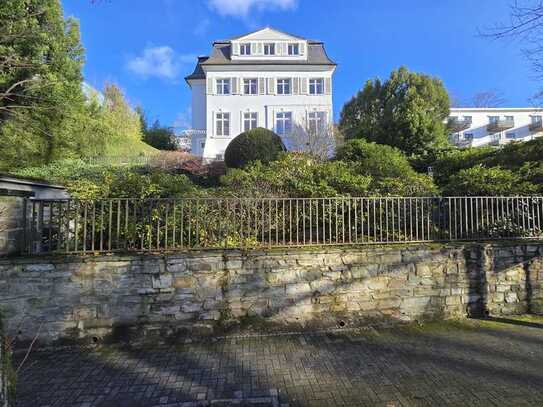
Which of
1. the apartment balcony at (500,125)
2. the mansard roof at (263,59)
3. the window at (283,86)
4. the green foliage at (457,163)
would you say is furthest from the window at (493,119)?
the green foliage at (457,163)

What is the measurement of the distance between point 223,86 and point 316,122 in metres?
9.32

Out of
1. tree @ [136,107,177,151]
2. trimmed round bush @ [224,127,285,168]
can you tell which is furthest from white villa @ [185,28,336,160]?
trimmed round bush @ [224,127,285,168]

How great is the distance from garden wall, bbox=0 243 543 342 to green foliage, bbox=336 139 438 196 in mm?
1989

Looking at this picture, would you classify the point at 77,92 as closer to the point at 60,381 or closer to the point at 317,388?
the point at 60,381

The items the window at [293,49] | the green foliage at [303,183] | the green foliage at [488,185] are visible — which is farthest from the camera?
the window at [293,49]

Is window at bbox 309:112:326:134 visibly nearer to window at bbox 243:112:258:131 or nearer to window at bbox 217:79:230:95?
window at bbox 243:112:258:131

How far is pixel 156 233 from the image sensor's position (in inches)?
Answer: 187

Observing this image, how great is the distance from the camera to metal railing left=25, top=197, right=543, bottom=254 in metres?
4.54

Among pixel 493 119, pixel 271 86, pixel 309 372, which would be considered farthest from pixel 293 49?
pixel 493 119

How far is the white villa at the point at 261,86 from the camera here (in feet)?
83.0

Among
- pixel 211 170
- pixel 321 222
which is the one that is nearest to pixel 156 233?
pixel 321 222

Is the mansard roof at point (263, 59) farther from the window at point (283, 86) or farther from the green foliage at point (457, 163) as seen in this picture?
the green foliage at point (457, 163)

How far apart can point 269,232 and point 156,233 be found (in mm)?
1696

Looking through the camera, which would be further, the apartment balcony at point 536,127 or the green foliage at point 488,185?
the apartment balcony at point 536,127
